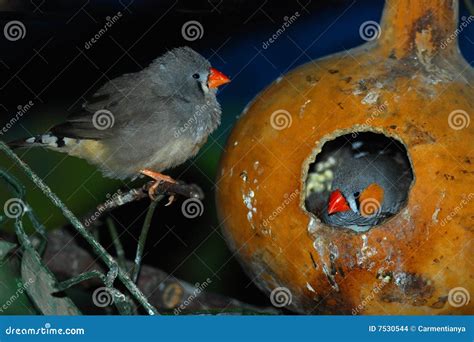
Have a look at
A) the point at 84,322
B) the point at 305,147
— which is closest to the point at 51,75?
the point at 84,322

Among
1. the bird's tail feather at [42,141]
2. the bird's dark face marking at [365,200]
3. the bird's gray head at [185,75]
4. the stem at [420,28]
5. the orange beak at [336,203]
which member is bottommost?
the bird's dark face marking at [365,200]

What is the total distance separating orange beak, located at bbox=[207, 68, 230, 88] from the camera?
2.67 m

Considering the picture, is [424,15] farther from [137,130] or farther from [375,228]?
[137,130]

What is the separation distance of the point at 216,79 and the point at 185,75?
0.38 feet

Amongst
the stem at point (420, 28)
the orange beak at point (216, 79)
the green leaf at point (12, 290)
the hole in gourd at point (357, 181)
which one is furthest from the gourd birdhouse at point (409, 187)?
the green leaf at point (12, 290)

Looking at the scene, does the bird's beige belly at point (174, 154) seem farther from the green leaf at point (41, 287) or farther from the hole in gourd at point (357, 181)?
the green leaf at point (41, 287)

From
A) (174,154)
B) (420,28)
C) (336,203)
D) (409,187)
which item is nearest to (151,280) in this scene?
(174,154)

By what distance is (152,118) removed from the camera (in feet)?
8.77

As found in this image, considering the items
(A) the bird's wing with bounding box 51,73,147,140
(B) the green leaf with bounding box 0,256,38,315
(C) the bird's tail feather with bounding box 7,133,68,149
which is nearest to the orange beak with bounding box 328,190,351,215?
(A) the bird's wing with bounding box 51,73,147,140

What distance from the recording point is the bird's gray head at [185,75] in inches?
106

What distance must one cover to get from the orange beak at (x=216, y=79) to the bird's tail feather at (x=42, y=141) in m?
0.55

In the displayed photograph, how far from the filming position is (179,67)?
271 centimetres

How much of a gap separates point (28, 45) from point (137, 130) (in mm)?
518

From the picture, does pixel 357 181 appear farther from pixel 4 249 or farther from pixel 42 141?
pixel 4 249
